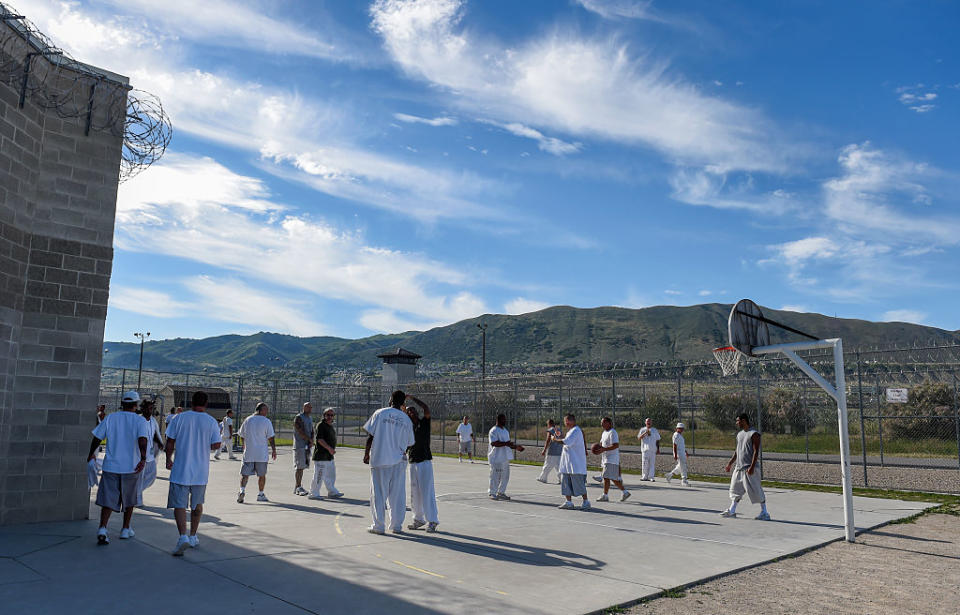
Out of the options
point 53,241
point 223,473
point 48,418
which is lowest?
point 223,473

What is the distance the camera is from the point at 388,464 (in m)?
8.63

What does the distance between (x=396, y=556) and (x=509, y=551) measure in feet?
4.55

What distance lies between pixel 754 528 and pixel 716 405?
26963 mm

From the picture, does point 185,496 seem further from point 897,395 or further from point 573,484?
point 897,395

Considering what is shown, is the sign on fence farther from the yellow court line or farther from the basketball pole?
the yellow court line

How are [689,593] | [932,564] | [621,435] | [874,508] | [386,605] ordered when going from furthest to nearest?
1. [621,435]
2. [874,508]
3. [932,564]
4. [689,593]
5. [386,605]

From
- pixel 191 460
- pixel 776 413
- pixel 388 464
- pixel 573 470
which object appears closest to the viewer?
pixel 191 460

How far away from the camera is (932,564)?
753cm

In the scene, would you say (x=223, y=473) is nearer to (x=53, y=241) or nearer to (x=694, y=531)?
(x=53, y=241)

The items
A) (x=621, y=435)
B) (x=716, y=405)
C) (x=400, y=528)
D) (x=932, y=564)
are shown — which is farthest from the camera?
(x=716, y=405)

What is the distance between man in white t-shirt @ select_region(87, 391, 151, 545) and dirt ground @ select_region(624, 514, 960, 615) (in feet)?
19.5

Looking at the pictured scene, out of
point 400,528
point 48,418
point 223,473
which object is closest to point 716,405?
point 223,473

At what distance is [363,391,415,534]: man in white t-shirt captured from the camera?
28.3 ft

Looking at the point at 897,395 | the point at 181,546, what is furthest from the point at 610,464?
the point at 181,546
